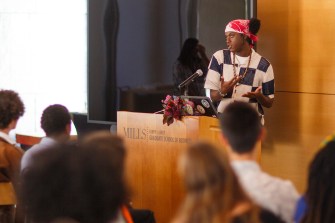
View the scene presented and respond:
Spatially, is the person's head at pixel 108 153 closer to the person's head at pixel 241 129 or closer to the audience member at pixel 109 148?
the audience member at pixel 109 148

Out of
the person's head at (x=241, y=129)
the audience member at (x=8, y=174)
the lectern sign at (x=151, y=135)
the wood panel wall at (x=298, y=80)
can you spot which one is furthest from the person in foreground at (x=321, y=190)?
the wood panel wall at (x=298, y=80)

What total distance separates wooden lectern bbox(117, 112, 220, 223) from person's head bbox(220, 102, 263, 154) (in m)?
1.60

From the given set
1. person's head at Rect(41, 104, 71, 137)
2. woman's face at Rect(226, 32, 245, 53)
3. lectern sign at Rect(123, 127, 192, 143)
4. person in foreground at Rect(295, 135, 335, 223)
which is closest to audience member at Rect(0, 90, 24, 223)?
person's head at Rect(41, 104, 71, 137)

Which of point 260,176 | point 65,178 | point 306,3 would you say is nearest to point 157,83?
point 306,3

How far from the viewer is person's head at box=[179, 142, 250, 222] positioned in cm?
211

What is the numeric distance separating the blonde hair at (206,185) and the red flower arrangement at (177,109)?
2.43 m

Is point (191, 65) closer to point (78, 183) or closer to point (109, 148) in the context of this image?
point (109, 148)

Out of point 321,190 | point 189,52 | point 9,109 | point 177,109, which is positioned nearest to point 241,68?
point 177,109

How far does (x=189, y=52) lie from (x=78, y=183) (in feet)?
12.0

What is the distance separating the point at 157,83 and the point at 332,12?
5.33 ft

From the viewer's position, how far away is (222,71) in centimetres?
504

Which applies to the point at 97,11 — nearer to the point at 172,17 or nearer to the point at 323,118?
the point at 172,17

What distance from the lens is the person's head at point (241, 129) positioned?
277cm

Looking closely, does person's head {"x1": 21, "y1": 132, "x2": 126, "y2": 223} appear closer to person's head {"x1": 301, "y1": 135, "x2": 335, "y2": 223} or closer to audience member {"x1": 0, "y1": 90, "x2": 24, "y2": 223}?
person's head {"x1": 301, "y1": 135, "x2": 335, "y2": 223}
